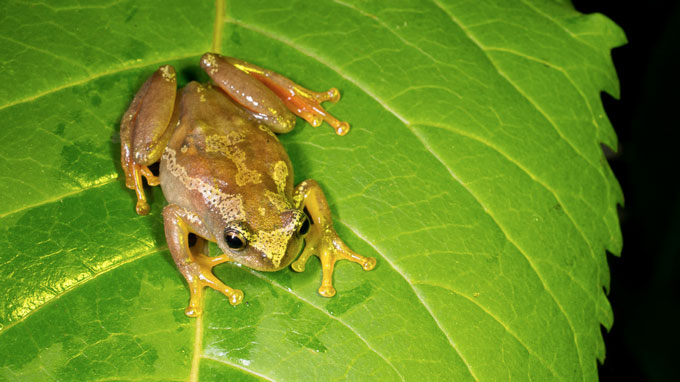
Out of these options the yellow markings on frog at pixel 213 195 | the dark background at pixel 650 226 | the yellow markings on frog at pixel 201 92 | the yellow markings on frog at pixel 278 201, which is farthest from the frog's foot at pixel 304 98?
the dark background at pixel 650 226

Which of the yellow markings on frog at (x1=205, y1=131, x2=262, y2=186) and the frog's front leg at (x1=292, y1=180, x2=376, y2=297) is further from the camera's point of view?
the yellow markings on frog at (x1=205, y1=131, x2=262, y2=186)

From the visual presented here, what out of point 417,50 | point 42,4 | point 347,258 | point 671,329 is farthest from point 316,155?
point 671,329

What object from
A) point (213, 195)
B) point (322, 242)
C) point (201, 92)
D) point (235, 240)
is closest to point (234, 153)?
point (213, 195)

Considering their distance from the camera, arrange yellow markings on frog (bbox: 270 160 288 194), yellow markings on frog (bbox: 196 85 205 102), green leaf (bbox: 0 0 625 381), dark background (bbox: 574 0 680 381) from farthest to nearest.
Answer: dark background (bbox: 574 0 680 381) < yellow markings on frog (bbox: 196 85 205 102) < yellow markings on frog (bbox: 270 160 288 194) < green leaf (bbox: 0 0 625 381)

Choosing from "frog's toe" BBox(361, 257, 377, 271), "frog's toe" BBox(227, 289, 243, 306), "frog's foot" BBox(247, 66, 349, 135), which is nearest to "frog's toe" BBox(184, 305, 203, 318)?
"frog's toe" BBox(227, 289, 243, 306)

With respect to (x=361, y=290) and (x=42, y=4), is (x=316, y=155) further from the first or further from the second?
(x=42, y=4)

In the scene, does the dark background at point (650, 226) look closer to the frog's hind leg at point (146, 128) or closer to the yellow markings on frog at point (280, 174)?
the yellow markings on frog at point (280, 174)

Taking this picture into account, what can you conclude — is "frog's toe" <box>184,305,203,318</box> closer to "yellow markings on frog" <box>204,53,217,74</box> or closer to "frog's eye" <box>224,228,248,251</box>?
"frog's eye" <box>224,228,248,251</box>
